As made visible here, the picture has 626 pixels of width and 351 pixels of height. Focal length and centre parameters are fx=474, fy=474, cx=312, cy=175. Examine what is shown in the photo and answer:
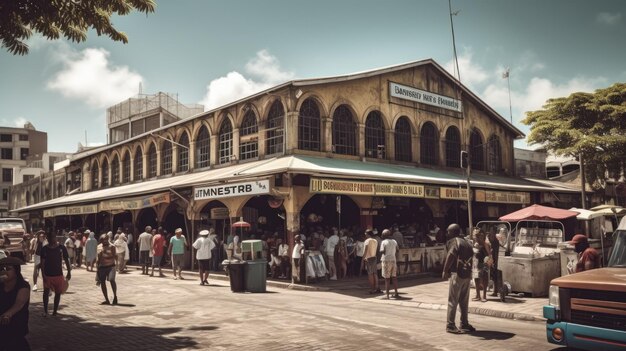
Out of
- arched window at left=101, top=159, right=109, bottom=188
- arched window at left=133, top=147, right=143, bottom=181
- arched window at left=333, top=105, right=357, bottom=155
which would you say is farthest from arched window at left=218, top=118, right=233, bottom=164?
arched window at left=101, top=159, right=109, bottom=188

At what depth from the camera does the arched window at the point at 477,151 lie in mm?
27314

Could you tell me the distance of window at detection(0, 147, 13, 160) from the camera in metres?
73.4

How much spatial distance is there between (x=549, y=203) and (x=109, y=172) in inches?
1181

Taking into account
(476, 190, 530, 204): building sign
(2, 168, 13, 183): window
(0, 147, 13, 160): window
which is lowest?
(476, 190, 530, 204): building sign

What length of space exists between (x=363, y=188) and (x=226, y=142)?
9599 millimetres

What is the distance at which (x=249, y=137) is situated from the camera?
2178cm

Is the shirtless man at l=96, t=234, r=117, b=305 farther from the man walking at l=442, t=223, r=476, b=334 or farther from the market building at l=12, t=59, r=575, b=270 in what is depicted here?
the man walking at l=442, t=223, r=476, b=334

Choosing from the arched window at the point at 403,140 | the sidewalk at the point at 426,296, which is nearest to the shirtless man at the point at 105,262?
the sidewalk at the point at 426,296

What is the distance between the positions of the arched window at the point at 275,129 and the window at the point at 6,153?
69409 mm

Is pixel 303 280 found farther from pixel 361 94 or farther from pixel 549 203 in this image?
pixel 549 203

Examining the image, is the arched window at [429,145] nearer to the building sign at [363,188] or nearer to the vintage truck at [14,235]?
the building sign at [363,188]

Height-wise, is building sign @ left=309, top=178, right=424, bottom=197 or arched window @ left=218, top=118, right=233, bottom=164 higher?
arched window @ left=218, top=118, right=233, bottom=164

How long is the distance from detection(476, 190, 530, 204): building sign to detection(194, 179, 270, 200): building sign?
1075cm

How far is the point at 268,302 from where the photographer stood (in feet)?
39.2
